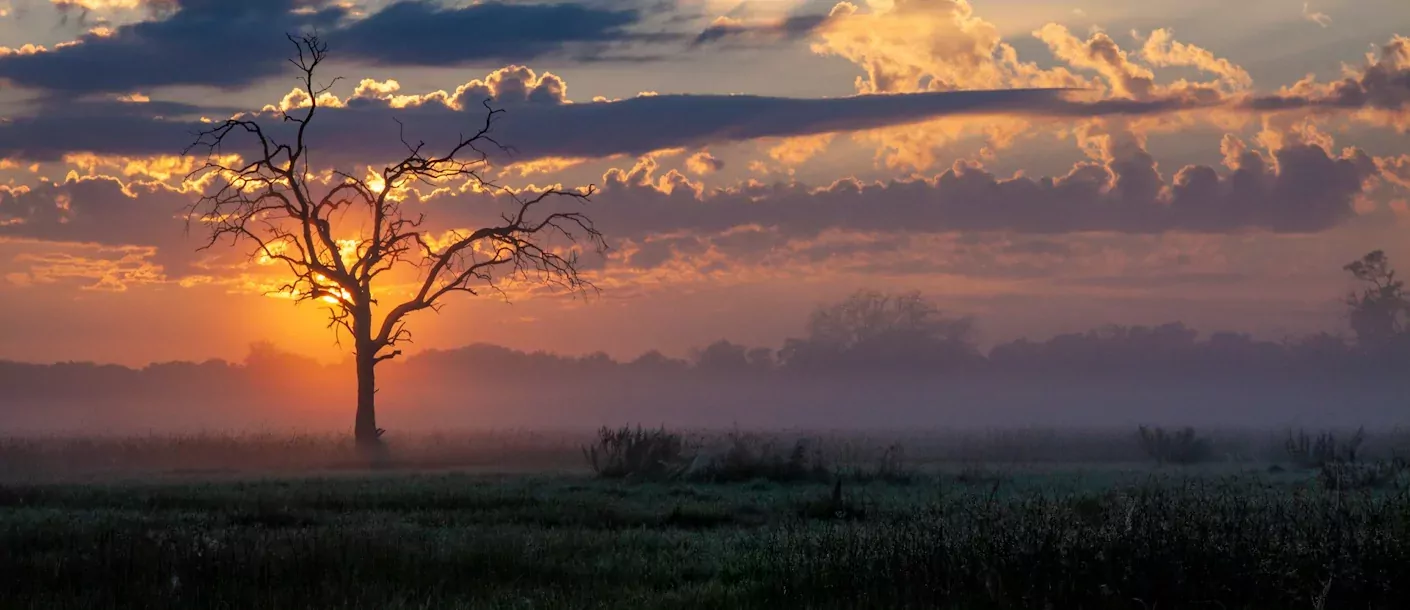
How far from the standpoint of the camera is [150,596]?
11523 millimetres

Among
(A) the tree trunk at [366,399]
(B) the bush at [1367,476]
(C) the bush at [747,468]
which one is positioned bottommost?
(B) the bush at [1367,476]

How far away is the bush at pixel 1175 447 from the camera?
4753cm

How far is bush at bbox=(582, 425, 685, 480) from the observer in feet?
106

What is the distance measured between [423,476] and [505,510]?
10.7 meters

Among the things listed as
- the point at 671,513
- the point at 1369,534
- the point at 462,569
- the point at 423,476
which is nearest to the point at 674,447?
the point at 423,476

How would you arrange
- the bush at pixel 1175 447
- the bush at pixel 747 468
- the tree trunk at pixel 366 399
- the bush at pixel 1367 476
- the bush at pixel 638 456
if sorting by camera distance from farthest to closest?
the bush at pixel 1175 447 → the tree trunk at pixel 366 399 → the bush at pixel 638 456 → the bush at pixel 747 468 → the bush at pixel 1367 476

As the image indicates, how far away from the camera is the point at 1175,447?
4831 centimetres

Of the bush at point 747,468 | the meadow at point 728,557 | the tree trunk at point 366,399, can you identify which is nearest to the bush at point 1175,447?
the bush at point 747,468

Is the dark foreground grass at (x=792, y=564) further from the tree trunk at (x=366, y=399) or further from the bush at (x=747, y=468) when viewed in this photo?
the tree trunk at (x=366, y=399)

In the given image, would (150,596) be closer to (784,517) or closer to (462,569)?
(462,569)

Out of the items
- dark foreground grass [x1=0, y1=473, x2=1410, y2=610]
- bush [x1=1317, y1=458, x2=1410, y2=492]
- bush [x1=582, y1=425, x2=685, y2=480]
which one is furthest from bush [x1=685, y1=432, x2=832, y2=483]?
dark foreground grass [x1=0, y1=473, x2=1410, y2=610]

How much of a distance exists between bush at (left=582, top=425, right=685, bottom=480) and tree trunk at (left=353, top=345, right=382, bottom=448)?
1075 cm

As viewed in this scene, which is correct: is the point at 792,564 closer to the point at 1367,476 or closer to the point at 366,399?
the point at 1367,476

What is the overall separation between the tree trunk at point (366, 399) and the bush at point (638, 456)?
35.3 ft
